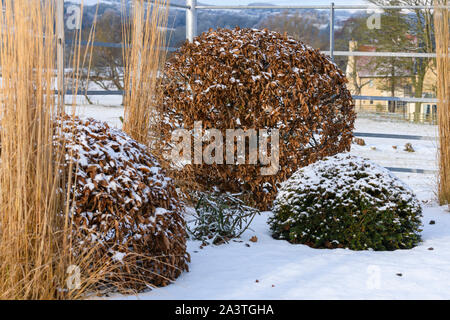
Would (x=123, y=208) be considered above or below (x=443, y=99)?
below

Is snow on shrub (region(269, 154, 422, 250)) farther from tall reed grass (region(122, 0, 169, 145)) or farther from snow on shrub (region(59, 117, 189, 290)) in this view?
tall reed grass (region(122, 0, 169, 145))

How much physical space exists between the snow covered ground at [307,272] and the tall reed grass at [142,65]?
0.84m

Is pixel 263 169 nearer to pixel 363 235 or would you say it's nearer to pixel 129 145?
pixel 363 235

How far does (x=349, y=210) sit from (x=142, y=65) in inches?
67.2

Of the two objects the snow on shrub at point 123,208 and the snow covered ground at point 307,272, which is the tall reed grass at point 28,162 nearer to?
the snow on shrub at point 123,208

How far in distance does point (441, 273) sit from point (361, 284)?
0.48m

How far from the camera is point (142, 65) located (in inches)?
147

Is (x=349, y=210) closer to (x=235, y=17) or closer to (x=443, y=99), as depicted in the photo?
(x=443, y=99)

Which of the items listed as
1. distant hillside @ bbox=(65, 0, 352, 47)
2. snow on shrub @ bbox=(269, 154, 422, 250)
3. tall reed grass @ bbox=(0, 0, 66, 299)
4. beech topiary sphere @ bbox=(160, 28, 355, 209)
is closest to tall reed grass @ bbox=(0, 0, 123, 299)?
tall reed grass @ bbox=(0, 0, 66, 299)

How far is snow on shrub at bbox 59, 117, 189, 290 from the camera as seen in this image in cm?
224

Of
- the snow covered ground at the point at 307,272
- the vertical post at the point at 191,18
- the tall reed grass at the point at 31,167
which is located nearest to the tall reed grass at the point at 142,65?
the snow covered ground at the point at 307,272

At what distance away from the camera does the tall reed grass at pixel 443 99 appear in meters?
4.26

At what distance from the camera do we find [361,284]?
2516 mm

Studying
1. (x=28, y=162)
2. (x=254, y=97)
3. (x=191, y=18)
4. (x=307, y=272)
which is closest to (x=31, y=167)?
(x=28, y=162)
